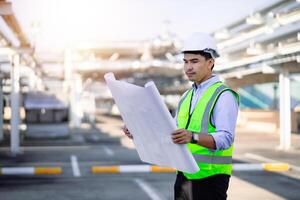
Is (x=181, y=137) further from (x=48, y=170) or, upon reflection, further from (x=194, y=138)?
(x=48, y=170)

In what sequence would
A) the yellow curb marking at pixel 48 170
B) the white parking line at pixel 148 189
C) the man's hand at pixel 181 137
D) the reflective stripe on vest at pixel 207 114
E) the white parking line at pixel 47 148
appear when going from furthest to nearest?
the white parking line at pixel 47 148, the yellow curb marking at pixel 48 170, the white parking line at pixel 148 189, the reflective stripe on vest at pixel 207 114, the man's hand at pixel 181 137

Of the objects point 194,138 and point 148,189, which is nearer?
point 194,138

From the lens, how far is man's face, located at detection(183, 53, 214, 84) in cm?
300

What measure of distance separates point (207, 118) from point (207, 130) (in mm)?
74

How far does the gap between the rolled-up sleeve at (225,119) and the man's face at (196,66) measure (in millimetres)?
213

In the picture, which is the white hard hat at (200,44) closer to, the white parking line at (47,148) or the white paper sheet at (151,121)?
the white paper sheet at (151,121)

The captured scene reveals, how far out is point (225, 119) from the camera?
2.84 meters

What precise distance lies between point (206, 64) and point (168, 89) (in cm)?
4876

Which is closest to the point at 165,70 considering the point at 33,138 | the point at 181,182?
the point at 33,138

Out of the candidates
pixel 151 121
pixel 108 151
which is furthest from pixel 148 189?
pixel 108 151

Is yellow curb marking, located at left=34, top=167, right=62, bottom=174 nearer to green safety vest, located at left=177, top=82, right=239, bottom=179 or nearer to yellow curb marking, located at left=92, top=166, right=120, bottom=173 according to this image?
yellow curb marking, located at left=92, top=166, right=120, bottom=173

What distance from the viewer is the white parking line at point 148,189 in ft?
27.9

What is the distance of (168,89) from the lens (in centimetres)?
5175

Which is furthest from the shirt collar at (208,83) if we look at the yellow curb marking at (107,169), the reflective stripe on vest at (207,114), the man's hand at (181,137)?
the yellow curb marking at (107,169)
